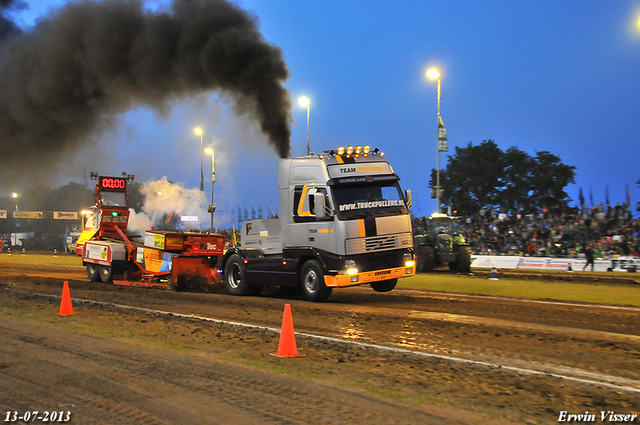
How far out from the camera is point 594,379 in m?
5.70

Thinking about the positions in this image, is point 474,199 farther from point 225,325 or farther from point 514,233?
point 225,325

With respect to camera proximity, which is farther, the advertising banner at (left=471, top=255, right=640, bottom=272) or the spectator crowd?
the spectator crowd

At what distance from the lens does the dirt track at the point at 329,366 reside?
4.76m

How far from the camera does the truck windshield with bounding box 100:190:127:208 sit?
19578mm

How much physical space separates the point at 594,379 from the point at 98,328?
25.3ft

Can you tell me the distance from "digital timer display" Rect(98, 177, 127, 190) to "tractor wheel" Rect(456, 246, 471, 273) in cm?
1387

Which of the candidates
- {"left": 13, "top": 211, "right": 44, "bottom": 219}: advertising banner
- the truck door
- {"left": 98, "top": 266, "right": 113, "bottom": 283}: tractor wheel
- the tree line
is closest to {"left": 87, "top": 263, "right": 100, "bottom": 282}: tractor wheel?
{"left": 98, "top": 266, "right": 113, "bottom": 283}: tractor wheel

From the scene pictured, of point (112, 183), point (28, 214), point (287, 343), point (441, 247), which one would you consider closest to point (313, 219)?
point (287, 343)

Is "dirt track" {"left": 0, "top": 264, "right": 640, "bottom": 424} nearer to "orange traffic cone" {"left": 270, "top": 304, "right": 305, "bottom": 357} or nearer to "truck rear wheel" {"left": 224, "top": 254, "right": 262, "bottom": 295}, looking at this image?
"orange traffic cone" {"left": 270, "top": 304, "right": 305, "bottom": 357}

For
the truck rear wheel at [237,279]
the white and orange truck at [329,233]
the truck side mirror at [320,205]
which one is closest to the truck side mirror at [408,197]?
the white and orange truck at [329,233]

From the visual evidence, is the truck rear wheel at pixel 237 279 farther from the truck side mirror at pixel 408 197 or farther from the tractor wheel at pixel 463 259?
the tractor wheel at pixel 463 259

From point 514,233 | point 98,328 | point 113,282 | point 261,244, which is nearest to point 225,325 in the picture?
point 98,328

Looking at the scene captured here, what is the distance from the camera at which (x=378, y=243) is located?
39.9 ft

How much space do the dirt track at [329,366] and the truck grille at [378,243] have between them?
4.73 ft
